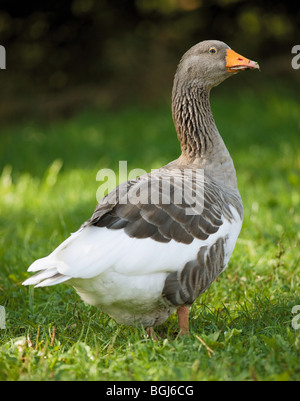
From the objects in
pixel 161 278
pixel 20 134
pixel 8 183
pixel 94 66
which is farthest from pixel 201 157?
pixel 94 66

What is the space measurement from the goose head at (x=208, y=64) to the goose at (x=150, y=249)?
2.38ft

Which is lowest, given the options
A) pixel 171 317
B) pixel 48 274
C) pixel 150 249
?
pixel 171 317

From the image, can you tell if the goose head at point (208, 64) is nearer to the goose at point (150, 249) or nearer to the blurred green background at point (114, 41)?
the goose at point (150, 249)

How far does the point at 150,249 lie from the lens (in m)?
2.62

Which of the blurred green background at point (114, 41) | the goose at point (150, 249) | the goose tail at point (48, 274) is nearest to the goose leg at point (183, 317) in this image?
the goose at point (150, 249)

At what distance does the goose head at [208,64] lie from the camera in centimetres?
351

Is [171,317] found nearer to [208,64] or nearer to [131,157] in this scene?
[208,64]

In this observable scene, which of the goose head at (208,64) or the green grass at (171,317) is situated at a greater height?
the goose head at (208,64)

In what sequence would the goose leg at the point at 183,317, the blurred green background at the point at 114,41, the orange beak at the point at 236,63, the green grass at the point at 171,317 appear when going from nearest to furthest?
the green grass at the point at 171,317 → the goose leg at the point at 183,317 → the orange beak at the point at 236,63 → the blurred green background at the point at 114,41

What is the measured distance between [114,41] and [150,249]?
8.56 metres

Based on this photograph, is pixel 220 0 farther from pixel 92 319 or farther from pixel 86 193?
pixel 92 319

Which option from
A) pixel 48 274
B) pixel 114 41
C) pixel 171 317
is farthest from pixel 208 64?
pixel 114 41

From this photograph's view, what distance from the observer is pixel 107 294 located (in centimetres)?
265

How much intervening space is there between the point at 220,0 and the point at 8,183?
21.2 ft
